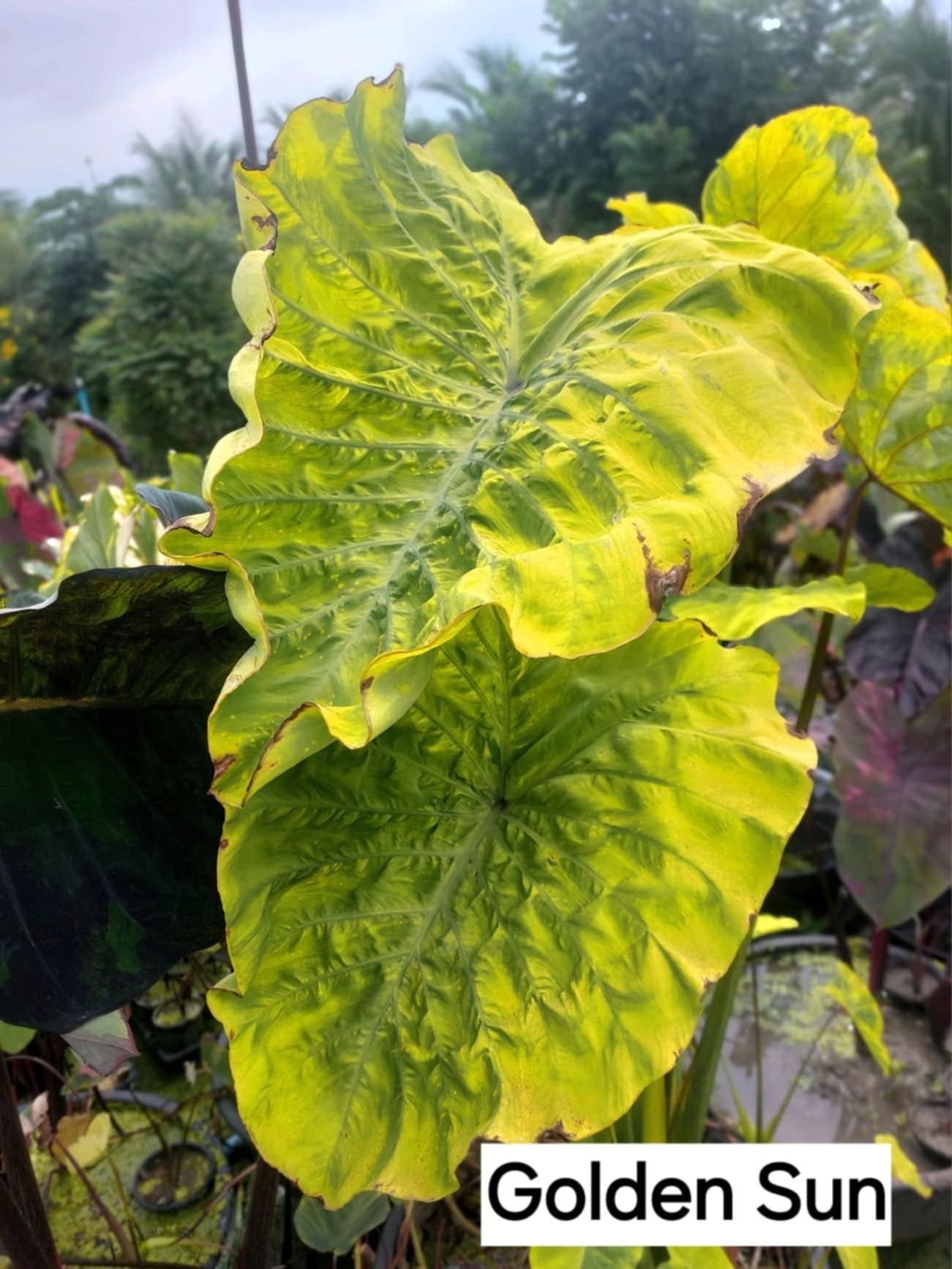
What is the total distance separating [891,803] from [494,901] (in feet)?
2.12

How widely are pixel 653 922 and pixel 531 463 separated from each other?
0.23m

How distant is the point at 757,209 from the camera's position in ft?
2.27

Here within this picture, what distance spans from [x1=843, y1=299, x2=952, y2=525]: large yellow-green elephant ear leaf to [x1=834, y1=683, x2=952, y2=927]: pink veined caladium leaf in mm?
389

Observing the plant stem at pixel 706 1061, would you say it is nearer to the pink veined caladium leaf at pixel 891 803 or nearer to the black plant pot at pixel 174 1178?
the pink veined caladium leaf at pixel 891 803

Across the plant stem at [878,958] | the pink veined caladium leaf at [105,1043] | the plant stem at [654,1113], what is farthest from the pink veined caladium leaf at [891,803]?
the pink veined caladium leaf at [105,1043]

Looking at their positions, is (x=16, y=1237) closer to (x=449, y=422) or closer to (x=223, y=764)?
(x=223, y=764)

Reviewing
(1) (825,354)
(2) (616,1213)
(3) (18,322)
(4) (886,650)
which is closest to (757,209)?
(1) (825,354)

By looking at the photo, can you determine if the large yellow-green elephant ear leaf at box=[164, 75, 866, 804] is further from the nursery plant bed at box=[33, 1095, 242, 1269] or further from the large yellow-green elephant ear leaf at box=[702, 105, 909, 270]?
the nursery plant bed at box=[33, 1095, 242, 1269]

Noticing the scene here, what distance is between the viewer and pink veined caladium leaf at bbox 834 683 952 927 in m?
0.90

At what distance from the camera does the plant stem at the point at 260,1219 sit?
0.56 m

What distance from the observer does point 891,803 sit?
932 millimetres

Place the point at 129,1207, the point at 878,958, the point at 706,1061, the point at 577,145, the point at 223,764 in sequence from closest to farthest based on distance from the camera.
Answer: the point at 223,764 < the point at 706,1061 < the point at 129,1207 < the point at 878,958 < the point at 577,145

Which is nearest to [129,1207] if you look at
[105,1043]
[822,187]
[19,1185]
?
[19,1185]

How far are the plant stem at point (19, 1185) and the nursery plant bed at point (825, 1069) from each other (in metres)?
0.71
